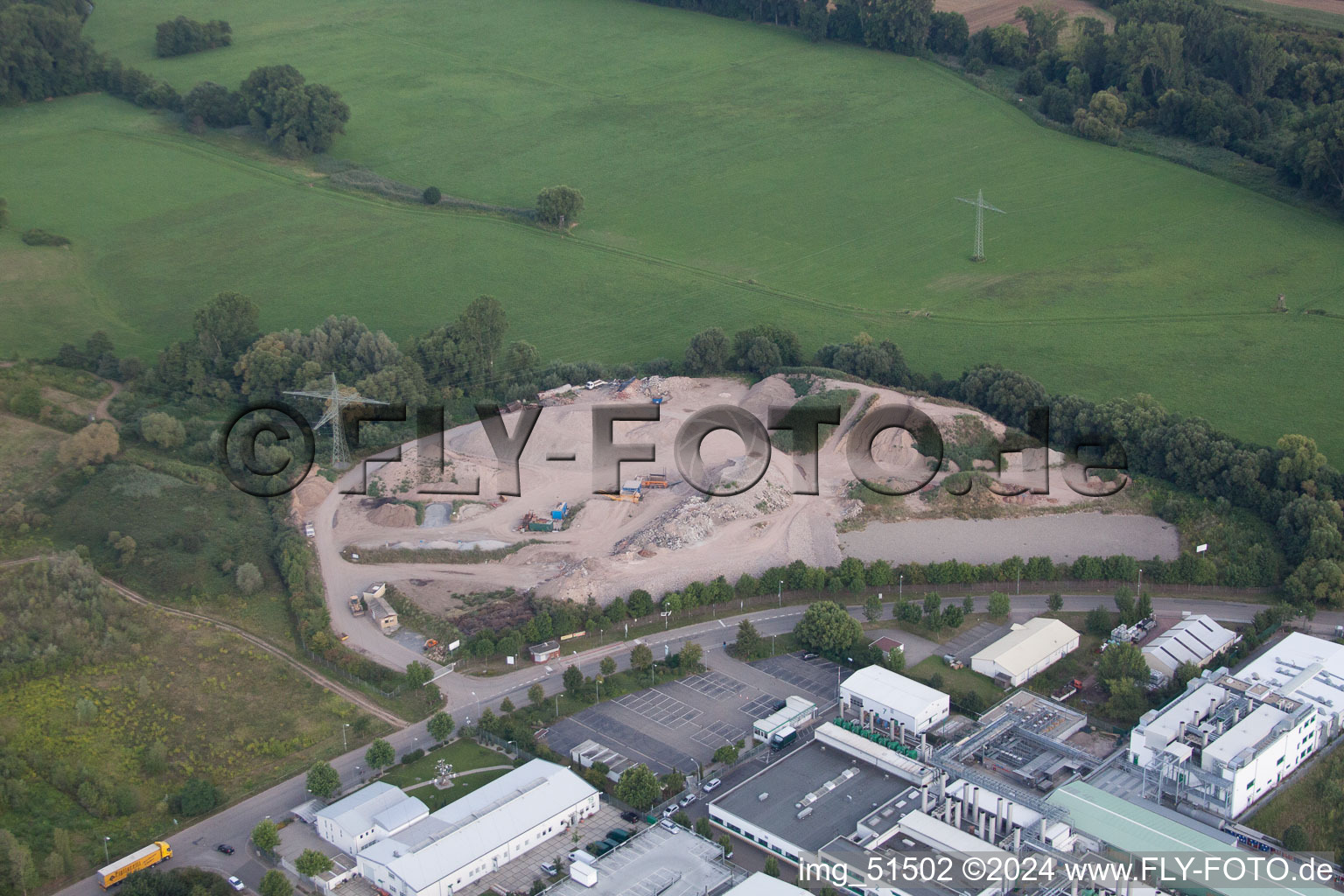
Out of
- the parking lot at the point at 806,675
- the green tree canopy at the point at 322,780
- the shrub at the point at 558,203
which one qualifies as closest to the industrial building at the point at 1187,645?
Result: the parking lot at the point at 806,675

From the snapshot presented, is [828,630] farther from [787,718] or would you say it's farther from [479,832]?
[479,832]

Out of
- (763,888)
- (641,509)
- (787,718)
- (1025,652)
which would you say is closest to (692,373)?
(641,509)

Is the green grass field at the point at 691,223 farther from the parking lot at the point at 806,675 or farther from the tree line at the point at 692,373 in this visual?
the parking lot at the point at 806,675

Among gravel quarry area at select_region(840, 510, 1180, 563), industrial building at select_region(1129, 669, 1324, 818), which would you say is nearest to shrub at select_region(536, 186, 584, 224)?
gravel quarry area at select_region(840, 510, 1180, 563)

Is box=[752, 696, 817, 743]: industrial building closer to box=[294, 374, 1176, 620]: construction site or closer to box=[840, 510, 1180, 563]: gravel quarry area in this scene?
box=[294, 374, 1176, 620]: construction site

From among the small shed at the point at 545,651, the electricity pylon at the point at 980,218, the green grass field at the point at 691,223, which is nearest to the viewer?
the small shed at the point at 545,651

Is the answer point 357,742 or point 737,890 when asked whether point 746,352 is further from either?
point 737,890
